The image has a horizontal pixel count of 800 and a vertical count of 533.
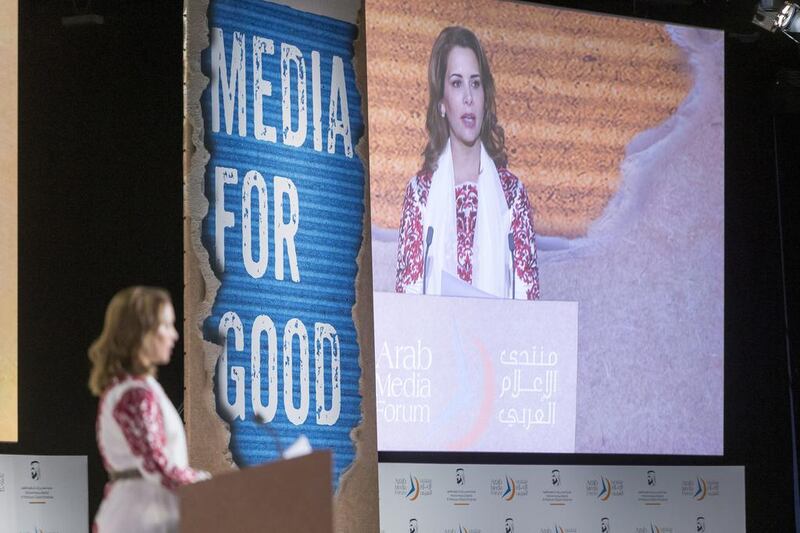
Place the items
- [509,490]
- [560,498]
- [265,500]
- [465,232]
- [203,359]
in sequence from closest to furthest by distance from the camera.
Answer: [265,500]
[203,359]
[465,232]
[509,490]
[560,498]

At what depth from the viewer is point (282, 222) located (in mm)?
4637

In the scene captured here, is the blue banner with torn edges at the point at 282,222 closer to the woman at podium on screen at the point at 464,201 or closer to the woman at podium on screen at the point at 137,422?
the woman at podium on screen at the point at 464,201

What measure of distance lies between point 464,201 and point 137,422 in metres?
2.79

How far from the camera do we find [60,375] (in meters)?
4.52

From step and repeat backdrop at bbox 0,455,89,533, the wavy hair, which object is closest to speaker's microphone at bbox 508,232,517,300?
the wavy hair

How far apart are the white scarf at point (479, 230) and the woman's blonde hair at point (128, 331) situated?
2514 mm

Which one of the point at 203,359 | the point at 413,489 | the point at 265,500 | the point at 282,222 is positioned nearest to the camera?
the point at 265,500

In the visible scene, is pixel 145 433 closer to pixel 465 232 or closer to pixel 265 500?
pixel 265 500

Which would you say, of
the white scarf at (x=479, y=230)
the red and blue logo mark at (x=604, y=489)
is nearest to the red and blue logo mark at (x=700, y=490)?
the red and blue logo mark at (x=604, y=489)

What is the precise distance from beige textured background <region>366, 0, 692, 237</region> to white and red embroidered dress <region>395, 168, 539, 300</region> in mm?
51

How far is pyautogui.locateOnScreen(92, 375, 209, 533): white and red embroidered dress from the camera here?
8.87 ft

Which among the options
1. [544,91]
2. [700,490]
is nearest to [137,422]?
[544,91]

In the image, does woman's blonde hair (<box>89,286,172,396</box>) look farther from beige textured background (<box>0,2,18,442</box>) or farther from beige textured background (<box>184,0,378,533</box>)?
beige textured background (<box>0,2,18,442</box>)

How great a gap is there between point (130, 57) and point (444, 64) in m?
1.33
